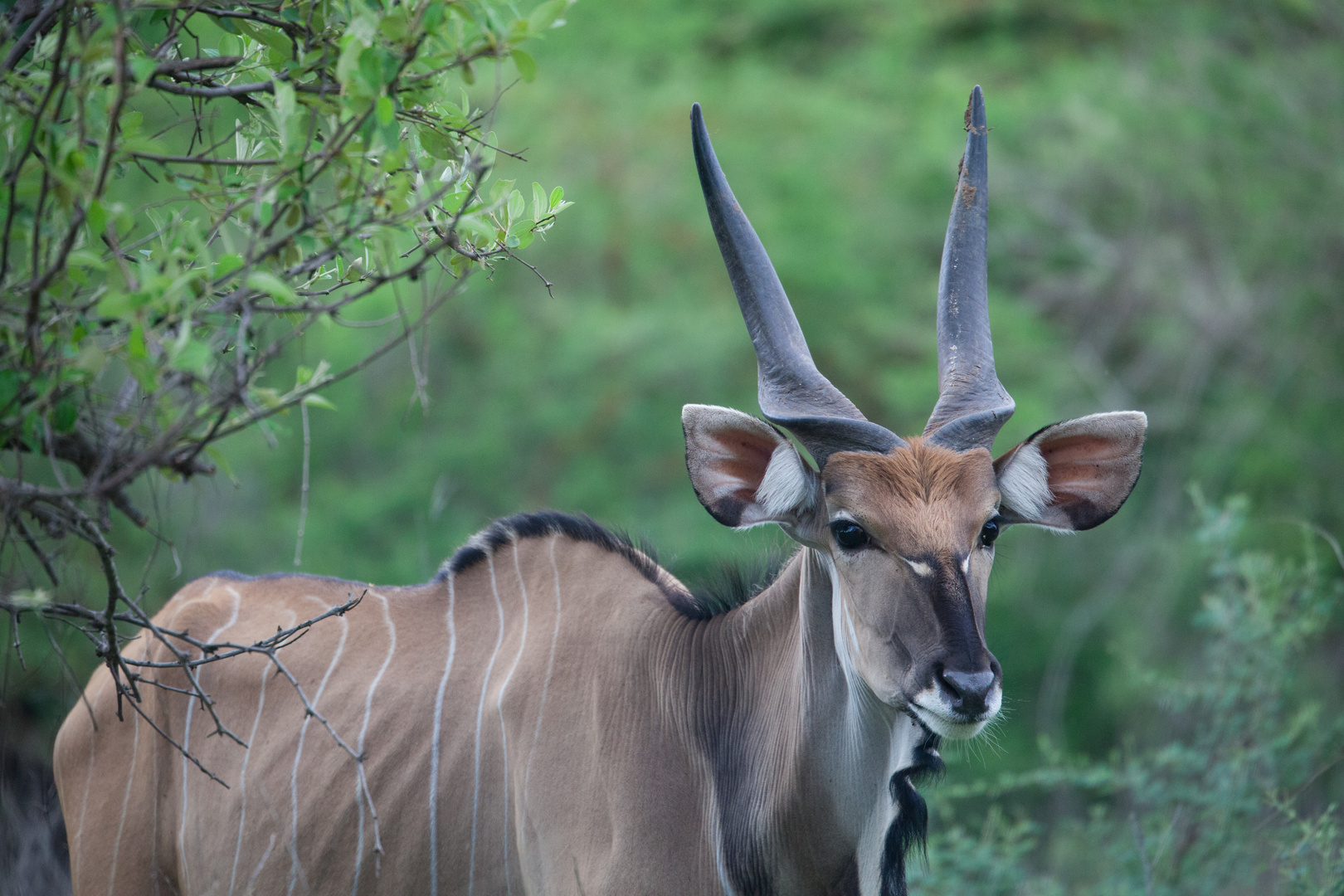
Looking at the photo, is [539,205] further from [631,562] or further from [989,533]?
[989,533]

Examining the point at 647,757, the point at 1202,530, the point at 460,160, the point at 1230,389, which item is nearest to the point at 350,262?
the point at 460,160

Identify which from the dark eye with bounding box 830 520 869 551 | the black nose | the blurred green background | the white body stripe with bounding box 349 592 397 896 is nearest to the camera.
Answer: the black nose

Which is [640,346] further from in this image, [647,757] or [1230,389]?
[647,757]

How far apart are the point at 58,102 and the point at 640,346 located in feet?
28.9

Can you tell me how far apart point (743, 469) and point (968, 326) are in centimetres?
71

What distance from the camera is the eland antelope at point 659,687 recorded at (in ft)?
8.48

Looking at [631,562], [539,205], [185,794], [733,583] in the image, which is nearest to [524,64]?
[539,205]

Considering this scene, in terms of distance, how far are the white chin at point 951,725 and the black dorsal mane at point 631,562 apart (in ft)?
2.82

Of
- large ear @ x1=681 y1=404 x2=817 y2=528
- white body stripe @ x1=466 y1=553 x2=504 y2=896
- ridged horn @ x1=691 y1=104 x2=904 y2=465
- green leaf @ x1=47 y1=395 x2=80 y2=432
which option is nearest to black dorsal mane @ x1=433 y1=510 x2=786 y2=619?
white body stripe @ x1=466 y1=553 x2=504 y2=896

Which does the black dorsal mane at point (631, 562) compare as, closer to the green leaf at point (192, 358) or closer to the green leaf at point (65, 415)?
the green leaf at point (65, 415)

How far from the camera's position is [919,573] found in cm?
244

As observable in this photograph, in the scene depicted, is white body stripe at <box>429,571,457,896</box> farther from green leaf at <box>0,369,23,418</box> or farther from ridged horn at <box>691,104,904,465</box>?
green leaf at <box>0,369,23,418</box>

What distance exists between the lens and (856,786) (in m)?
2.70

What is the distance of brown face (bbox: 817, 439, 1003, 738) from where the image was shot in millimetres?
2326
